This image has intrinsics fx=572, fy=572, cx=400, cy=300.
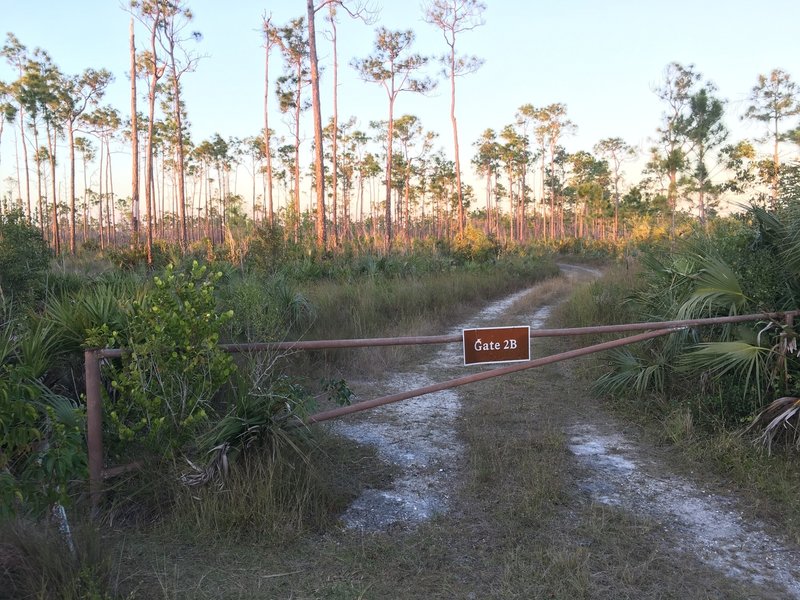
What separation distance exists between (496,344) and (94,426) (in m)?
2.54

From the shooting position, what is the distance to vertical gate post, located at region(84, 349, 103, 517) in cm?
334

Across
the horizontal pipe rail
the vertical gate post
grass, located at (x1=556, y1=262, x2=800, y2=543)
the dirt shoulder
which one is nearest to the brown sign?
the horizontal pipe rail

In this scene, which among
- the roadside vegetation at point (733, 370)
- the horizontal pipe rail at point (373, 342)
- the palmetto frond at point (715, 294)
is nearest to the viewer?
the horizontal pipe rail at point (373, 342)

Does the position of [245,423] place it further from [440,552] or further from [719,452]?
[719,452]

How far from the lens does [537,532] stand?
3502 mm

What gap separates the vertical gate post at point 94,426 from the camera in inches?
131

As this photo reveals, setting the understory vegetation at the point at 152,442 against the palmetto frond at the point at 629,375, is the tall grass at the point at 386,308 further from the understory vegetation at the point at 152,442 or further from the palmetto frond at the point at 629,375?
the understory vegetation at the point at 152,442

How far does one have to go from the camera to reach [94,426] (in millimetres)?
3365

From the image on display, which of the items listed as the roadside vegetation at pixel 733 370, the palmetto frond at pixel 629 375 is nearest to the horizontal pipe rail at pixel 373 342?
the roadside vegetation at pixel 733 370

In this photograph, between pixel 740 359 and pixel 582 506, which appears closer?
pixel 582 506

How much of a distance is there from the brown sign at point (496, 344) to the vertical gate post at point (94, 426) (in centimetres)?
227

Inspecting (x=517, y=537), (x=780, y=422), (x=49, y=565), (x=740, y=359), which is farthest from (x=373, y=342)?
(x=780, y=422)

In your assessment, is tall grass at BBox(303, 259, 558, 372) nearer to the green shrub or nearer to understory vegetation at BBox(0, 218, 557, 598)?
understory vegetation at BBox(0, 218, 557, 598)

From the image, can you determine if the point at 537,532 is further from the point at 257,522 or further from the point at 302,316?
the point at 302,316
